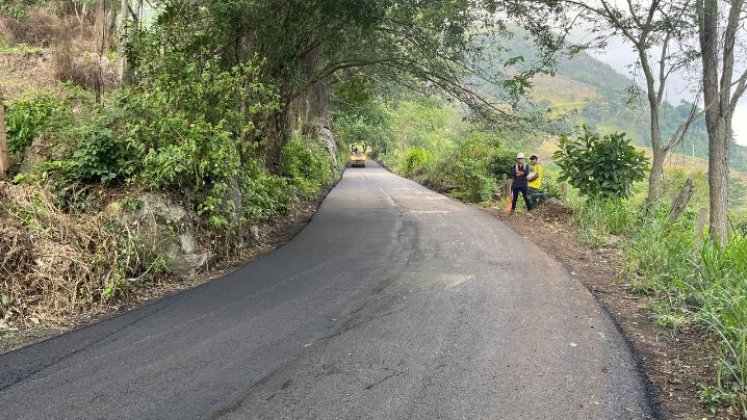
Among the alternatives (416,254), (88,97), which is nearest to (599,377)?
(416,254)

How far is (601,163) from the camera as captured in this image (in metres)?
11.8

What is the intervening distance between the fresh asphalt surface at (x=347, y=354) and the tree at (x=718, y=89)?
346cm

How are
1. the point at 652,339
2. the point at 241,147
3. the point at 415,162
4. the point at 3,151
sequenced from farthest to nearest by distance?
the point at 415,162, the point at 241,147, the point at 3,151, the point at 652,339

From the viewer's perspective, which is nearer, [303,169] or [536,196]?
[536,196]

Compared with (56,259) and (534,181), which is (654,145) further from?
(56,259)

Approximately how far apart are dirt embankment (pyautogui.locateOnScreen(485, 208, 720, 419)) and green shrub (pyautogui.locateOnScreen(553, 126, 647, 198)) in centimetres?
261

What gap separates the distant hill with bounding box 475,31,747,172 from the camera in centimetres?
1287

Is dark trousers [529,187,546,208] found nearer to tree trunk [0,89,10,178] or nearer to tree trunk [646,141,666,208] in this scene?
tree trunk [646,141,666,208]

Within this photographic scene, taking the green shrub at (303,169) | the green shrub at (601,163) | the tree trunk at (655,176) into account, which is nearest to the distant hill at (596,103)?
the tree trunk at (655,176)

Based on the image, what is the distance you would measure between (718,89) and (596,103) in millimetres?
8114

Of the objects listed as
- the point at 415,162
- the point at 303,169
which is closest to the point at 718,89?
the point at 303,169

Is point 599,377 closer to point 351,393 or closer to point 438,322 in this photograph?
point 438,322

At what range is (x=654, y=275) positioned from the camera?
698 cm

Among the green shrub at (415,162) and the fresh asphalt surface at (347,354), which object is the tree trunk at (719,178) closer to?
the fresh asphalt surface at (347,354)
